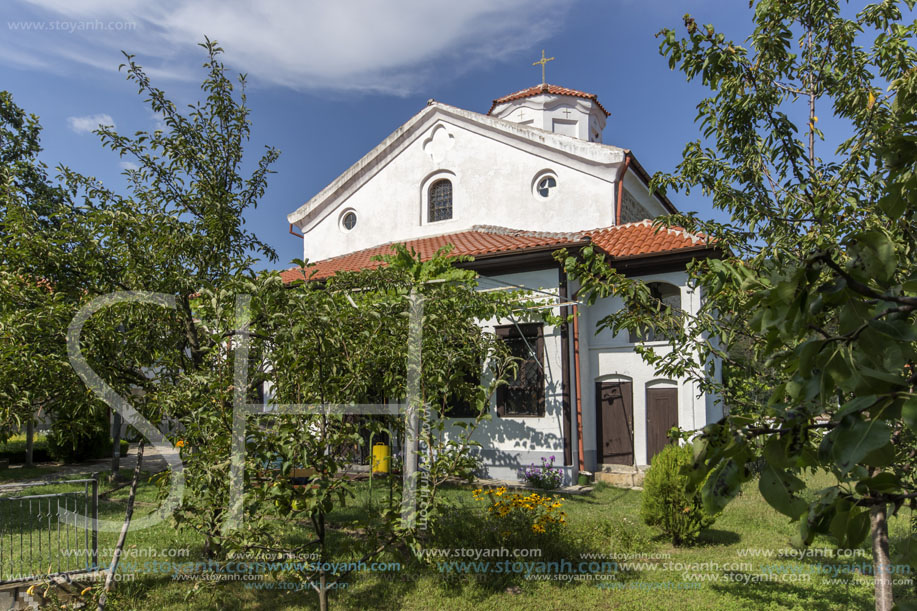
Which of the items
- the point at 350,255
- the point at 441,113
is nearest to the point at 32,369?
the point at 350,255

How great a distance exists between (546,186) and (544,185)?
8 centimetres

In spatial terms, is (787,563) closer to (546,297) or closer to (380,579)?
(380,579)

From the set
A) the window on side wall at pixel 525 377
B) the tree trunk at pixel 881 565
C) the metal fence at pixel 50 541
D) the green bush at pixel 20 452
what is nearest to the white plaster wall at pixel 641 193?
the window on side wall at pixel 525 377

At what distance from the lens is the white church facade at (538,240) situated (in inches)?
496

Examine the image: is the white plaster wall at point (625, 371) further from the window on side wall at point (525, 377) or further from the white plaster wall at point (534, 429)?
the window on side wall at point (525, 377)

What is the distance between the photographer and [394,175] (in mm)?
17125

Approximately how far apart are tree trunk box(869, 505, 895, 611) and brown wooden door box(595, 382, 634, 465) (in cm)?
886

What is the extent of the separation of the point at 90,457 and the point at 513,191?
15302mm

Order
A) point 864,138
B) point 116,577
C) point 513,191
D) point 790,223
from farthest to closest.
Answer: point 513,191 → point 116,577 → point 790,223 → point 864,138

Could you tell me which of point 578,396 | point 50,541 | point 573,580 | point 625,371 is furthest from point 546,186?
point 50,541

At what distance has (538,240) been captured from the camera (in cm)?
1303

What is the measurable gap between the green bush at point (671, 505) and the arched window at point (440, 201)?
10.2 meters

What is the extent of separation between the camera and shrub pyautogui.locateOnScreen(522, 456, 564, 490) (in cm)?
1179

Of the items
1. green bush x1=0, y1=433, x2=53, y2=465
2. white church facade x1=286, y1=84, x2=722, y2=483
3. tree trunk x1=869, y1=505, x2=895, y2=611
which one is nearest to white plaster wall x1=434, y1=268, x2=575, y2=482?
white church facade x1=286, y1=84, x2=722, y2=483
